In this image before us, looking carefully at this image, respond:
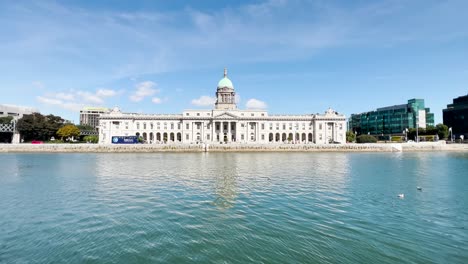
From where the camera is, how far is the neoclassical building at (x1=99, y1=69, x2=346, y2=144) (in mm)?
112062

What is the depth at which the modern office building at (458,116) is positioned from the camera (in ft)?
407

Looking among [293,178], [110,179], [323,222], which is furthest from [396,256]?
[110,179]

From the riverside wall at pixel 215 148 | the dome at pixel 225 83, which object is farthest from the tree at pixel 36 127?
the dome at pixel 225 83

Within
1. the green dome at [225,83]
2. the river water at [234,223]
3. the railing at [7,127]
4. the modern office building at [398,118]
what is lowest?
the river water at [234,223]

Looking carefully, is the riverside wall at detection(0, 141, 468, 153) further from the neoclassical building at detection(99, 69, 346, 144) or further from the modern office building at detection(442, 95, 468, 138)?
the modern office building at detection(442, 95, 468, 138)

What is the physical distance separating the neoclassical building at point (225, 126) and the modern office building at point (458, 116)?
58.7 m

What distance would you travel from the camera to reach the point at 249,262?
31.7 feet

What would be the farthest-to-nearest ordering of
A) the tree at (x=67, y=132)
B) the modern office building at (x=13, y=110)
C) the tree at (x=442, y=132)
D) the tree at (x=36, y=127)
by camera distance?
the modern office building at (x=13, y=110) → the tree at (x=442, y=132) → the tree at (x=67, y=132) → the tree at (x=36, y=127)

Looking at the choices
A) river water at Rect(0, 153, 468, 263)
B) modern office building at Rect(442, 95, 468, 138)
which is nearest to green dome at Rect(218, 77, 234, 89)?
river water at Rect(0, 153, 468, 263)

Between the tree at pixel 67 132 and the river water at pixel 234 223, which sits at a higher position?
the tree at pixel 67 132

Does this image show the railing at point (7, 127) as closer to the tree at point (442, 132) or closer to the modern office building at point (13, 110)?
the modern office building at point (13, 110)

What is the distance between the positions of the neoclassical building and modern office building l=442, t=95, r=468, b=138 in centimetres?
5875

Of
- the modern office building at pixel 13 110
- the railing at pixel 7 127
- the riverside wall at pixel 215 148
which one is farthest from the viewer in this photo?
the modern office building at pixel 13 110

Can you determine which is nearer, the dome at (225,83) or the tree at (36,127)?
the tree at (36,127)
